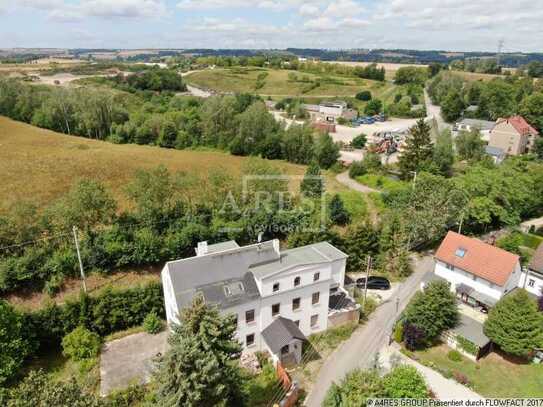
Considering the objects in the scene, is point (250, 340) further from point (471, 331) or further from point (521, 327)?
point (521, 327)

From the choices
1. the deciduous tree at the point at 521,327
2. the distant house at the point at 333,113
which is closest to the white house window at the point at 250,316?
the deciduous tree at the point at 521,327

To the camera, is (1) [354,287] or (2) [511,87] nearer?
(1) [354,287]

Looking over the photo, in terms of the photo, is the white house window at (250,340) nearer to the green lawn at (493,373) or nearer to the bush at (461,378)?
the green lawn at (493,373)

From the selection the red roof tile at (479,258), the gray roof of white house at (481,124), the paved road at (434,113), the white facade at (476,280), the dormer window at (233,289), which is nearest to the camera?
the dormer window at (233,289)

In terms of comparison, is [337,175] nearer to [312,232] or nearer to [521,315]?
[312,232]

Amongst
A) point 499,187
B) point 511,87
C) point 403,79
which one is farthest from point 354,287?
point 403,79

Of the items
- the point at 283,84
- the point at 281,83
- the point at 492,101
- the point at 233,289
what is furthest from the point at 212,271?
the point at 281,83
